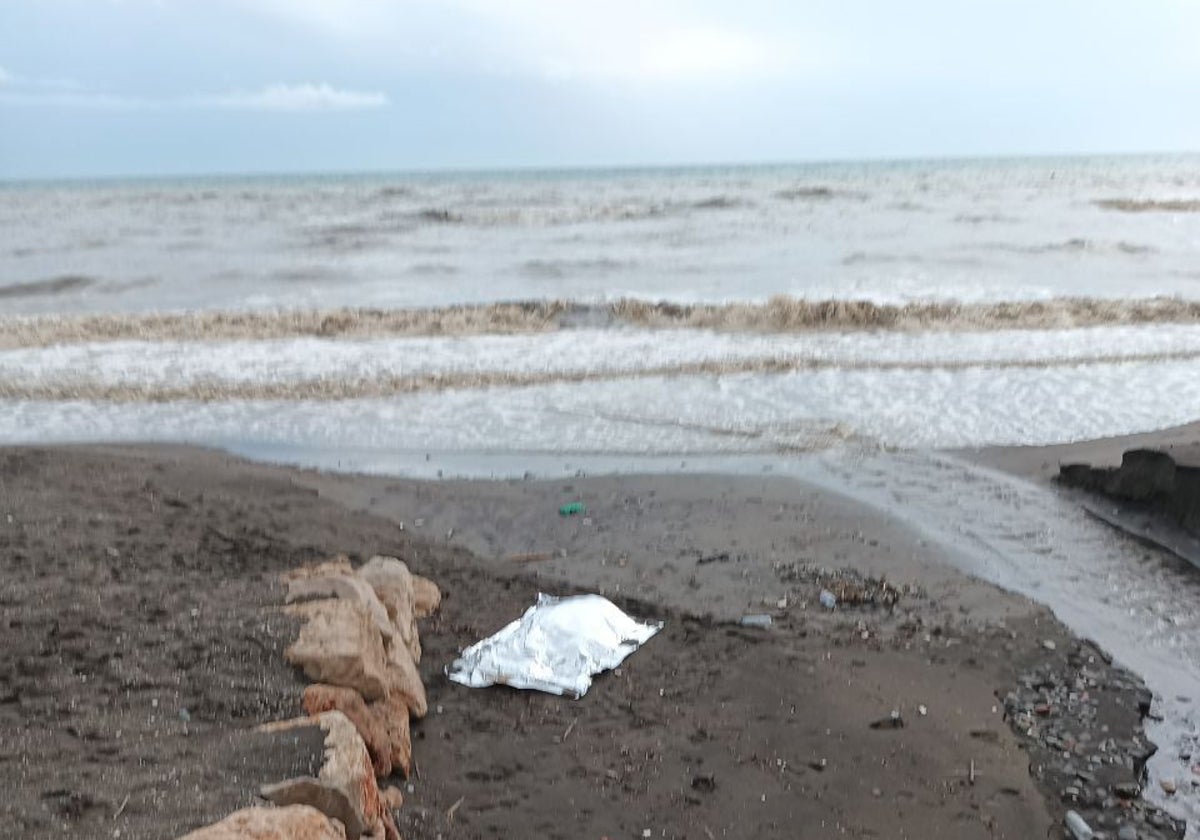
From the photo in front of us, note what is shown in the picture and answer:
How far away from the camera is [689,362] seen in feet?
36.1

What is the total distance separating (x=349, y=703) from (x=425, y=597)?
151cm

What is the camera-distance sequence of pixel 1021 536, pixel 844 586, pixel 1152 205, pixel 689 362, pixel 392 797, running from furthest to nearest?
1. pixel 1152 205
2. pixel 689 362
3. pixel 1021 536
4. pixel 844 586
5. pixel 392 797

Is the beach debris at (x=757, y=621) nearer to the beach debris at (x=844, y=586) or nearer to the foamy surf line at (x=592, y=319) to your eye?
the beach debris at (x=844, y=586)

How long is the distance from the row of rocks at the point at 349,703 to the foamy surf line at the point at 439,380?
5.62 meters

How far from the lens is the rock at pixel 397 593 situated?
4.00 meters

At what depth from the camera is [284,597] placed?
3672 mm

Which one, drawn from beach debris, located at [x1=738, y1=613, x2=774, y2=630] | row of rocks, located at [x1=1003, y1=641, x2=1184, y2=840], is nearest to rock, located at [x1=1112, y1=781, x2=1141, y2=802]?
row of rocks, located at [x1=1003, y1=641, x2=1184, y2=840]

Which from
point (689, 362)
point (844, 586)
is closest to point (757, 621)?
point (844, 586)

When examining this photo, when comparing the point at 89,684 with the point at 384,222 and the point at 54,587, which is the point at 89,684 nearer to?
the point at 54,587

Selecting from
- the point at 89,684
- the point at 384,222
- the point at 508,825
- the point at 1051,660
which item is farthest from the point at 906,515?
the point at 384,222

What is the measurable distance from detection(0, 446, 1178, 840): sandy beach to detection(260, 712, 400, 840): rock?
16 cm

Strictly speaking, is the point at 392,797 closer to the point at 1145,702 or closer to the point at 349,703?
the point at 349,703

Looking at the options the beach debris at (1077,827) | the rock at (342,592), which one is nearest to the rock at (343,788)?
the rock at (342,592)

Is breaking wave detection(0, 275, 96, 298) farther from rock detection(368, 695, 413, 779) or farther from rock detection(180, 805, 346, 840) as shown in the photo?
rock detection(180, 805, 346, 840)
